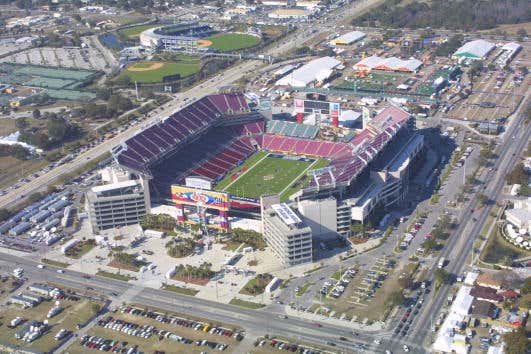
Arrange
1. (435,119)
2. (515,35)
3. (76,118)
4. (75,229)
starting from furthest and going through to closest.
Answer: (515,35)
(76,118)
(435,119)
(75,229)

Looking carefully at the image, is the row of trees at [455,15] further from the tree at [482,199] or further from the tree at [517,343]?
the tree at [517,343]

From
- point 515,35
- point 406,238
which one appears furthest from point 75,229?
point 515,35

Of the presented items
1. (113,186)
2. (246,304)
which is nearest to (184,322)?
(246,304)

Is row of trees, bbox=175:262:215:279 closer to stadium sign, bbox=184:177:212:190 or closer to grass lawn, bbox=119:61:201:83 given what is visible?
stadium sign, bbox=184:177:212:190

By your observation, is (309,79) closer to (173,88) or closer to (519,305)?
(173,88)

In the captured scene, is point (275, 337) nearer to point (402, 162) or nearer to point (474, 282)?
point (474, 282)

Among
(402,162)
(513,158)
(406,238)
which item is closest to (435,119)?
(513,158)

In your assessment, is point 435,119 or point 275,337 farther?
point 435,119

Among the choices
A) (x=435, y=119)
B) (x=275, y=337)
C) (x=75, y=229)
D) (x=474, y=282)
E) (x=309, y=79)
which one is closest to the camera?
(x=275, y=337)
